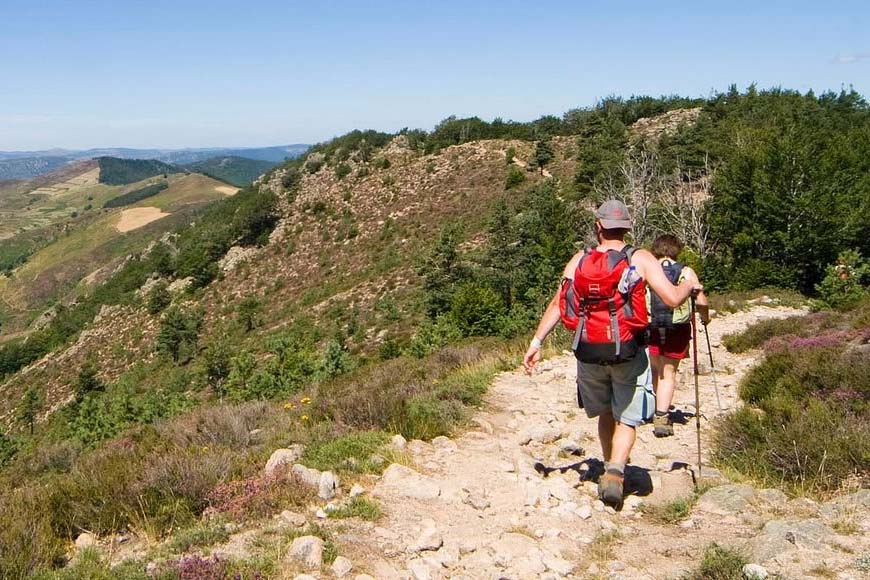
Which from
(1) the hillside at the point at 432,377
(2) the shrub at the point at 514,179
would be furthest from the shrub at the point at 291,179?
(2) the shrub at the point at 514,179

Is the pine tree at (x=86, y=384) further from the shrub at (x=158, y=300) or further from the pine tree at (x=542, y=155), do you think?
the pine tree at (x=542, y=155)

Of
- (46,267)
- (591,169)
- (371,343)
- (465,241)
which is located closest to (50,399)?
(371,343)

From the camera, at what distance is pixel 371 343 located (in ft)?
91.4

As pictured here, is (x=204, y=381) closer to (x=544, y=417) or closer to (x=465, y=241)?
(x=465, y=241)

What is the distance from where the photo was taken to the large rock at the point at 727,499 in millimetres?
3914

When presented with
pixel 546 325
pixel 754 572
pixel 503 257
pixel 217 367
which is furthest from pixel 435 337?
pixel 754 572

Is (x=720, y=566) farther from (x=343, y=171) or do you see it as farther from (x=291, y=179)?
(x=291, y=179)

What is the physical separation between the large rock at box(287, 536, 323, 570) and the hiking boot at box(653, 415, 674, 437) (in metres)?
4.02

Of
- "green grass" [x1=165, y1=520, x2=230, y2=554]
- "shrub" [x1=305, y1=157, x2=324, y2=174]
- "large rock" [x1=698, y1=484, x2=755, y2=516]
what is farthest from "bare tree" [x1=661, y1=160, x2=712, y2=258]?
"shrub" [x1=305, y1=157, x2=324, y2=174]

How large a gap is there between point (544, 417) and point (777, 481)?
2.78 metres

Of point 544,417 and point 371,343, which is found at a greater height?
point 544,417

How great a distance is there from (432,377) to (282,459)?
4.12 metres

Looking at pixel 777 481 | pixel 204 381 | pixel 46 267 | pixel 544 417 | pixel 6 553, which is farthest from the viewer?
pixel 46 267

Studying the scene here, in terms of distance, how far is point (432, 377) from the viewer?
8.65m
